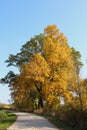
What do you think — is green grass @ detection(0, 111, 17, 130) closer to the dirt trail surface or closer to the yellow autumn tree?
the dirt trail surface

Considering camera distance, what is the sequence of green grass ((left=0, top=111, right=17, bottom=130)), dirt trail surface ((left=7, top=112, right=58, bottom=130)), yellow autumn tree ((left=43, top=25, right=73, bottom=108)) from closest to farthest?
dirt trail surface ((left=7, top=112, right=58, bottom=130))
green grass ((left=0, top=111, right=17, bottom=130))
yellow autumn tree ((left=43, top=25, right=73, bottom=108))

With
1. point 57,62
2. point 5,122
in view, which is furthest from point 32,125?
point 57,62

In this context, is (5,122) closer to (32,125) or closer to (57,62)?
(32,125)

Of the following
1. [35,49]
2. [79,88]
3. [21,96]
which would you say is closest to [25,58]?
[35,49]

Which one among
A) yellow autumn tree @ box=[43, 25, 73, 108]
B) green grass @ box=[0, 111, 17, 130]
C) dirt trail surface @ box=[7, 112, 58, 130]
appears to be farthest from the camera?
yellow autumn tree @ box=[43, 25, 73, 108]

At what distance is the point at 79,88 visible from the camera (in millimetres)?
30531

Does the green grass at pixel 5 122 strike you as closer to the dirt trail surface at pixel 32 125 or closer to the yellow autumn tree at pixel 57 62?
the dirt trail surface at pixel 32 125

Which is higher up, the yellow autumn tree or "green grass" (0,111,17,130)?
the yellow autumn tree

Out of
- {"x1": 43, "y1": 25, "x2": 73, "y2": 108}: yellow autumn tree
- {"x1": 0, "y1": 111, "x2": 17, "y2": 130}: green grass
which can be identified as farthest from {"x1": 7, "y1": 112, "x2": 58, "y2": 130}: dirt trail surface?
{"x1": 43, "y1": 25, "x2": 73, "y2": 108}: yellow autumn tree

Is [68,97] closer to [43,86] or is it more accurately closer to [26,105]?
[43,86]

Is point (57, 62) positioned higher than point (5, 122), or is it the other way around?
point (57, 62)

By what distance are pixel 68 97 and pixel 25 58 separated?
1312 cm

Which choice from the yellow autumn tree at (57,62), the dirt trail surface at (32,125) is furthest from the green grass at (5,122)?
the yellow autumn tree at (57,62)

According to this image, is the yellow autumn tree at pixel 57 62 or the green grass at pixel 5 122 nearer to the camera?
the green grass at pixel 5 122
